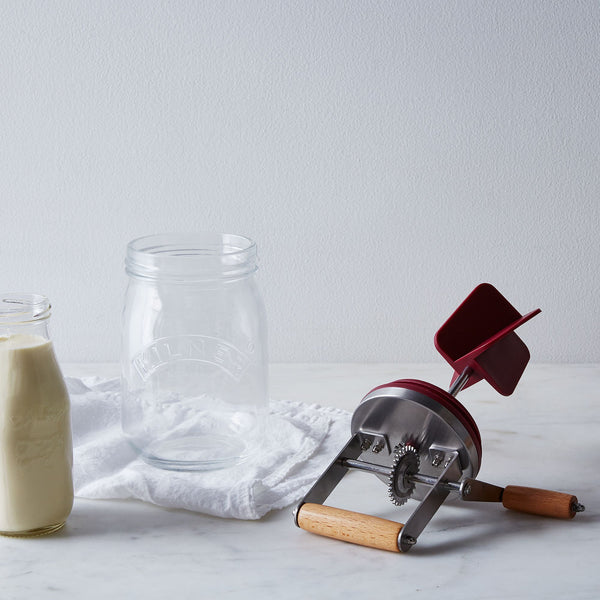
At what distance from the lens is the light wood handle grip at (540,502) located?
84 cm

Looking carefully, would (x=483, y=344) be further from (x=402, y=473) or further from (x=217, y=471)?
(x=217, y=471)

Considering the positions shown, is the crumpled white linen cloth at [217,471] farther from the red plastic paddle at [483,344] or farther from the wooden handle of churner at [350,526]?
the red plastic paddle at [483,344]

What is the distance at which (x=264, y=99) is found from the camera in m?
1.26

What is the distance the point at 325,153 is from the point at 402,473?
1.92 ft

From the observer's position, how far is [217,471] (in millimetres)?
937

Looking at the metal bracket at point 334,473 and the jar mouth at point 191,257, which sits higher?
the jar mouth at point 191,257

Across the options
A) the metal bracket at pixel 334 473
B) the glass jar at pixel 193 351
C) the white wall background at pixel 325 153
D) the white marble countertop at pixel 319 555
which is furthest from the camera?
the white wall background at pixel 325 153

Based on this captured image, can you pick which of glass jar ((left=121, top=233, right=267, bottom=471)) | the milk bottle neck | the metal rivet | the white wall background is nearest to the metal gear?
the metal rivet

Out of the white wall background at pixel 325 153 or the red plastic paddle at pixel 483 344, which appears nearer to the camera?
the red plastic paddle at pixel 483 344

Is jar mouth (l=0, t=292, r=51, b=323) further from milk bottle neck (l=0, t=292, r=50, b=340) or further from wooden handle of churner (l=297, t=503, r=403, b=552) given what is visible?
wooden handle of churner (l=297, t=503, r=403, b=552)

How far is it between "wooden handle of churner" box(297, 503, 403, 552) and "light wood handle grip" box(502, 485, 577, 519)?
14 cm

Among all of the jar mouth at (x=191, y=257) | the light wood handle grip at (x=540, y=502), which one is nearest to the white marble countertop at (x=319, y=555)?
the light wood handle grip at (x=540, y=502)

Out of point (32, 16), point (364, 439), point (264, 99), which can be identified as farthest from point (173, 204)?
point (364, 439)

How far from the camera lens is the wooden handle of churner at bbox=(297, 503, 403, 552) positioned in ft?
2.51
